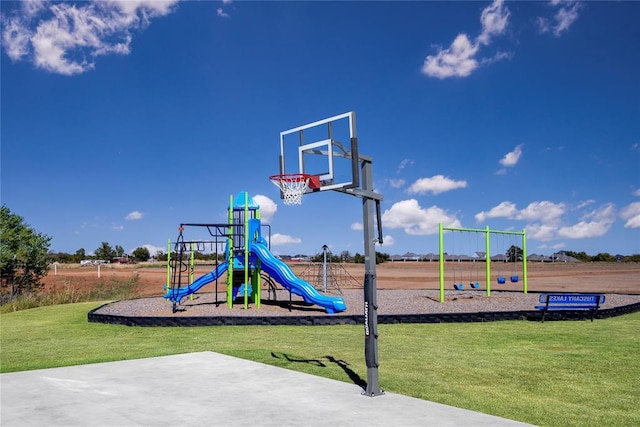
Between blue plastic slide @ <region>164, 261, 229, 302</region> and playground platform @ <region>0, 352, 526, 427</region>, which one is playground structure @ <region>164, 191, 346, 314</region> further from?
playground platform @ <region>0, 352, 526, 427</region>

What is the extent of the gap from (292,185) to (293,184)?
0.03 meters

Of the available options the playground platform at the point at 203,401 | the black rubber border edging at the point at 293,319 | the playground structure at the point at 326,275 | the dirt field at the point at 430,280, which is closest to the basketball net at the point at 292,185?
the playground platform at the point at 203,401

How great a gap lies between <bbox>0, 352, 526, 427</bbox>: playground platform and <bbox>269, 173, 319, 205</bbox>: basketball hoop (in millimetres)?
2697

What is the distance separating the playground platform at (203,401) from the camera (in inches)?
223

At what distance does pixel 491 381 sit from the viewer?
7.66 metres

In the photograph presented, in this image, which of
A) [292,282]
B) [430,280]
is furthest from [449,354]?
[430,280]

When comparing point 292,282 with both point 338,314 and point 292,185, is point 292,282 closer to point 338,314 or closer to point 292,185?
point 338,314

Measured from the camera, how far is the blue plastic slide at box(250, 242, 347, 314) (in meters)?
16.2

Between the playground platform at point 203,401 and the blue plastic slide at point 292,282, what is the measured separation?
7.62 metres

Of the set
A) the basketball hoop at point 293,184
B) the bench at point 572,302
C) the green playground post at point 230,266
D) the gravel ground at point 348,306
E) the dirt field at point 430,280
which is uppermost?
the basketball hoop at point 293,184

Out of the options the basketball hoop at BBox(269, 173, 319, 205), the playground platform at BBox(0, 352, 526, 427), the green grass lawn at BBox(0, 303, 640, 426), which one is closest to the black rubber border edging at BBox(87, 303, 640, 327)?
the green grass lawn at BBox(0, 303, 640, 426)

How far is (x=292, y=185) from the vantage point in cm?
878

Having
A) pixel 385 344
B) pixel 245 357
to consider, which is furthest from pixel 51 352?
pixel 385 344

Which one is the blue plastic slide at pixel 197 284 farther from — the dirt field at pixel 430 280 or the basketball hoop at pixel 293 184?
the basketball hoop at pixel 293 184
